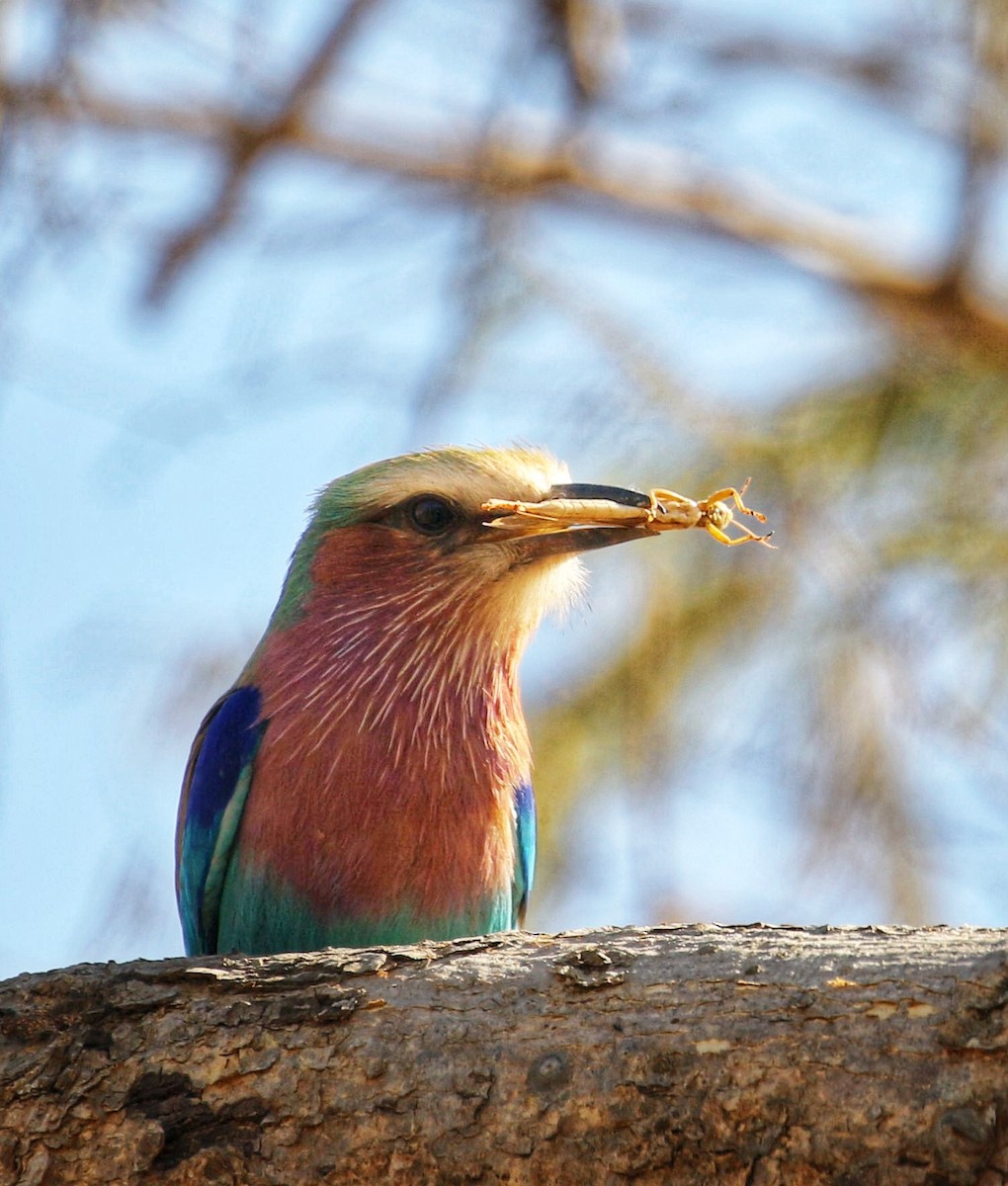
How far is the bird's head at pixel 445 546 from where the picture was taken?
15.0ft

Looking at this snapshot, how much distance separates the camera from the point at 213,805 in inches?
173

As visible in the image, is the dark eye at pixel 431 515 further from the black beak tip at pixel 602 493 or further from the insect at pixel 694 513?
the insect at pixel 694 513

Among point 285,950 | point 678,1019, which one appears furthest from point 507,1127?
point 285,950

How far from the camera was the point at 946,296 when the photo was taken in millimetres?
6508

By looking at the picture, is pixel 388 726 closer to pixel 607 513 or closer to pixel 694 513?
pixel 607 513

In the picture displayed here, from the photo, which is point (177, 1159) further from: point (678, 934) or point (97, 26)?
point (97, 26)

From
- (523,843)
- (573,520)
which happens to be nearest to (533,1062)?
(523,843)

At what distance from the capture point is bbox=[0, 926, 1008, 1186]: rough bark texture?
9.09 ft

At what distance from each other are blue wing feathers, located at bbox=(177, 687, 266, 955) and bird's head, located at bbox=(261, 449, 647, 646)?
1.16 feet

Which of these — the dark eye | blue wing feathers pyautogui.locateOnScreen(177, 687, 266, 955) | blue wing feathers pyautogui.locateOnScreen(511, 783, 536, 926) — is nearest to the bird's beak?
the dark eye

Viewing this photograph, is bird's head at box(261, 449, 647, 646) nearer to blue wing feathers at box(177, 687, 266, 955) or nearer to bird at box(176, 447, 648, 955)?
Answer: bird at box(176, 447, 648, 955)

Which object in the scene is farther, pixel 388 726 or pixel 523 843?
pixel 523 843

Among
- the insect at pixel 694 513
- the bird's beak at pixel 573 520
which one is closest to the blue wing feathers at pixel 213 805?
the bird's beak at pixel 573 520

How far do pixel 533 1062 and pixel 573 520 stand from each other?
1.82 m
